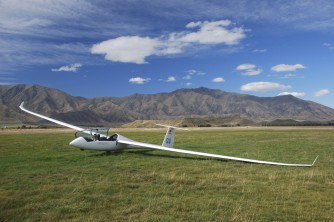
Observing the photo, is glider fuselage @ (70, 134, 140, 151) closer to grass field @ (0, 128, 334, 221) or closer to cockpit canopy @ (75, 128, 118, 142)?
cockpit canopy @ (75, 128, 118, 142)

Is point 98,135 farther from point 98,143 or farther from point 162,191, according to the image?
point 162,191

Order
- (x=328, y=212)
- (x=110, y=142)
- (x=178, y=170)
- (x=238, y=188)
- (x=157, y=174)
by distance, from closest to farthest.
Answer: (x=328, y=212) < (x=238, y=188) < (x=157, y=174) < (x=178, y=170) < (x=110, y=142)

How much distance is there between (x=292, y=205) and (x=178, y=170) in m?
7.08

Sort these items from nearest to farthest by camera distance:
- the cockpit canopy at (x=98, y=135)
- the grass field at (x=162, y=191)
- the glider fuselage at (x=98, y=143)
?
the grass field at (x=162, y=191)
the glider fuselage at (x=98, y=143)
the cockpit canopy at (x=98, y=135)

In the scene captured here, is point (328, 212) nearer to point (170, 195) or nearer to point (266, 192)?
point (266, 192)

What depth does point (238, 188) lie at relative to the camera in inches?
485

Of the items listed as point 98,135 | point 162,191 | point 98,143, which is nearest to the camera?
point 162,191

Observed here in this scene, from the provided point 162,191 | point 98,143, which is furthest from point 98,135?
point 162,191

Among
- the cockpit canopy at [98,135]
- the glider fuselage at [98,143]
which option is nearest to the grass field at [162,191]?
the glider fuselage at [98,143]

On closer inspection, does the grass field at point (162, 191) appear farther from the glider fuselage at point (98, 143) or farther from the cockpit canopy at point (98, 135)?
the cockpit canopy at point (98, 135)

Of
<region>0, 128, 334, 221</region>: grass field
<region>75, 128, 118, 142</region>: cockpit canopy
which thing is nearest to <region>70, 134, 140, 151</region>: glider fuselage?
<region>75, 128, 118, 142</region>: cockpit canopy

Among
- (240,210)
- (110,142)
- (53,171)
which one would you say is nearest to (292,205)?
(240,210)

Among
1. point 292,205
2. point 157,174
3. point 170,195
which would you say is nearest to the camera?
point 292,205

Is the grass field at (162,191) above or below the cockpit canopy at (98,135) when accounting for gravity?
below
